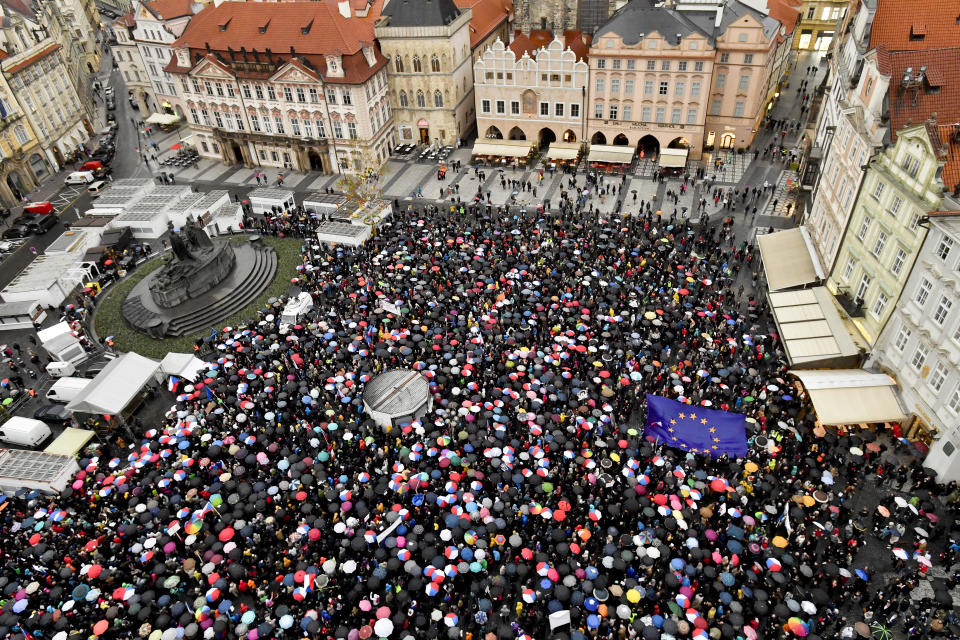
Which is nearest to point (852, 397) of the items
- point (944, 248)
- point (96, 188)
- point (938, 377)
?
point (938, 377)

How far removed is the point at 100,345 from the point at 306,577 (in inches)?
1261

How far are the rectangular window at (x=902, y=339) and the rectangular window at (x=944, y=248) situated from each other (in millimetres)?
5043

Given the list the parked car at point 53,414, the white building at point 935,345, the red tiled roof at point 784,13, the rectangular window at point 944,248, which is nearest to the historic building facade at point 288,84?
the parked car at point 53,414

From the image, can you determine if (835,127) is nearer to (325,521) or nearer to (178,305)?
(325,521)

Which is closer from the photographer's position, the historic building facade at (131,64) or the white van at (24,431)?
the white van at (24,431)

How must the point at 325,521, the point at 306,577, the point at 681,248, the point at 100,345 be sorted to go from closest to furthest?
the point at 306,577, the point at 325,521, the point at 100,345, the point at 681,248

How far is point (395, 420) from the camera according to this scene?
3809 cm

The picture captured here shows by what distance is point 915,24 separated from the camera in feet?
156

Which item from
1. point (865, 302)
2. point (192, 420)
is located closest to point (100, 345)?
point (192, 420)

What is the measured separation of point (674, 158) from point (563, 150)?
1272cm

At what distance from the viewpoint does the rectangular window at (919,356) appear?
35.6 metres

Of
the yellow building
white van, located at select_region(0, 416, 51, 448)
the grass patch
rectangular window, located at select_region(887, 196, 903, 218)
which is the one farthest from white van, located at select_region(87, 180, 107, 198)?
the yellow building

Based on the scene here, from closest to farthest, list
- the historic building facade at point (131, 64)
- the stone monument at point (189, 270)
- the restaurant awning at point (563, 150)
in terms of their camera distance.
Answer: the stone monument at point (189, 270) < the restaurant awning at point (563, 150) < the historic building facade at point (131, 64)

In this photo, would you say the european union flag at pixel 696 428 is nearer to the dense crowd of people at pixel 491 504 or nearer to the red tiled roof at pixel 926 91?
the dense crowd of people at pixel 491 504
